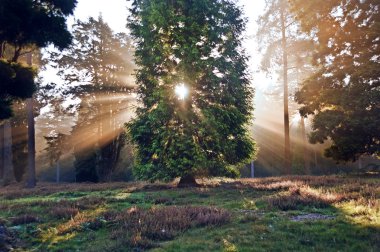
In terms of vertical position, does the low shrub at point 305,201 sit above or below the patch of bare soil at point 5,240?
above

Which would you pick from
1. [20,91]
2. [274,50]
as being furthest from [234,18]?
[20,91]

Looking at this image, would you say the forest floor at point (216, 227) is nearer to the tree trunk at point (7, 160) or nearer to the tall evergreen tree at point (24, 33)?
the tall evergreen tree at point (24, 33)

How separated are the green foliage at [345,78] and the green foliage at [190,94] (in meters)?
4.59

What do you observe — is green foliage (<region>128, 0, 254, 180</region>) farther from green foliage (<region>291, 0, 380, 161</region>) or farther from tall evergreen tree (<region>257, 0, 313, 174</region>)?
tall evergreen tree (<region>257, 0, 313, 174</region>)

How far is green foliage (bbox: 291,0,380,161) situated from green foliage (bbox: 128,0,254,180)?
459 centimetres

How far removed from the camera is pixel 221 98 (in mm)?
20656

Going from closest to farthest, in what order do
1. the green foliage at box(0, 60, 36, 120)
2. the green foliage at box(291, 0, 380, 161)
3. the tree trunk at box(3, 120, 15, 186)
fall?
the green foliage at box(0, 60, 36, 120), the green foliage at box(291, 0, 380, 161), the tree trunk at box(3, 120, 15, 186)

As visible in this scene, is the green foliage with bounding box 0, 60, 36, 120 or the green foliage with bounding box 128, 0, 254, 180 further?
the green foliage with bounding box 128, 0, 254, 180

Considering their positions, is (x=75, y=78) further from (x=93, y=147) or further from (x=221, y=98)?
(x=221, y=98)

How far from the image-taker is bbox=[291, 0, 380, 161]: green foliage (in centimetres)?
1812

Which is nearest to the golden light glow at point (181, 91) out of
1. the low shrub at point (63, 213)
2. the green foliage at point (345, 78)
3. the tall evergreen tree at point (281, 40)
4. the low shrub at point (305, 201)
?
the green foliage at point (345, 78)

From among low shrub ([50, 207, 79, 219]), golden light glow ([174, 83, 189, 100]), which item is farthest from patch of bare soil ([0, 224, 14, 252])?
golden light glow ([174, 83, 189, 100])

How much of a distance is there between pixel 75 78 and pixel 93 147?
6.65 m

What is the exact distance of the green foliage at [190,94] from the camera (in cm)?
1944
